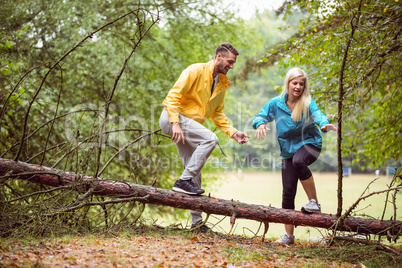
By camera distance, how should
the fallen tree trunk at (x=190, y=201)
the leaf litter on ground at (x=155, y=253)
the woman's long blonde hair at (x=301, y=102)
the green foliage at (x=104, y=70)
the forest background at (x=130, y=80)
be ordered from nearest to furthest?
the leaf litter on ground at (x=155, y=253) → the fallen tree trunk at (x=190, y=201) → the woman's long blonde hair at (x=301, y=102) → the forest background at (x=130, y=80) → the green foliage at (x=104, y=70)

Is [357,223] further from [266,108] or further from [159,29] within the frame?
[159,29]

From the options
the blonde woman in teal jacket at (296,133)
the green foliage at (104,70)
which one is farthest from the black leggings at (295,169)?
the green foliage at (104,70)

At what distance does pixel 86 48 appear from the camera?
772 centimetres

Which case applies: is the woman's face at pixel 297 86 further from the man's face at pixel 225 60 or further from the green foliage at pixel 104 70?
the green foliage at pixel 104 70

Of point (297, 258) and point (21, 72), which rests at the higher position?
point (21, 72)

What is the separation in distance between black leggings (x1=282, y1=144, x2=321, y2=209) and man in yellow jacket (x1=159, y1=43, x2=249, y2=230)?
0.57 metres

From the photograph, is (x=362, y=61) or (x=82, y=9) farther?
(x=82, y=9)

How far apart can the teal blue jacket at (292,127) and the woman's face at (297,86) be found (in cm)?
14

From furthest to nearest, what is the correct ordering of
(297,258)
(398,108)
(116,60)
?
(116,60), (398,108), (297,258)

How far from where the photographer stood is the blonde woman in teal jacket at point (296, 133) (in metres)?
3.85

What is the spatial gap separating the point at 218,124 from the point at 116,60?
15.2 feet

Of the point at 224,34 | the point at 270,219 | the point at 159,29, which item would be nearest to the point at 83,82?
the point at 159,29

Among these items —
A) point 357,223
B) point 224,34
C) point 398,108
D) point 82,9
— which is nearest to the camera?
point 357,223

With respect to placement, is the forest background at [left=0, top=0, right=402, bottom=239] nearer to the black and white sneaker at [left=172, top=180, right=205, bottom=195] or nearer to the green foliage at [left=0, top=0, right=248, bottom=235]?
the green foliage at [left=0, top=0, right=248, bottom=235]
